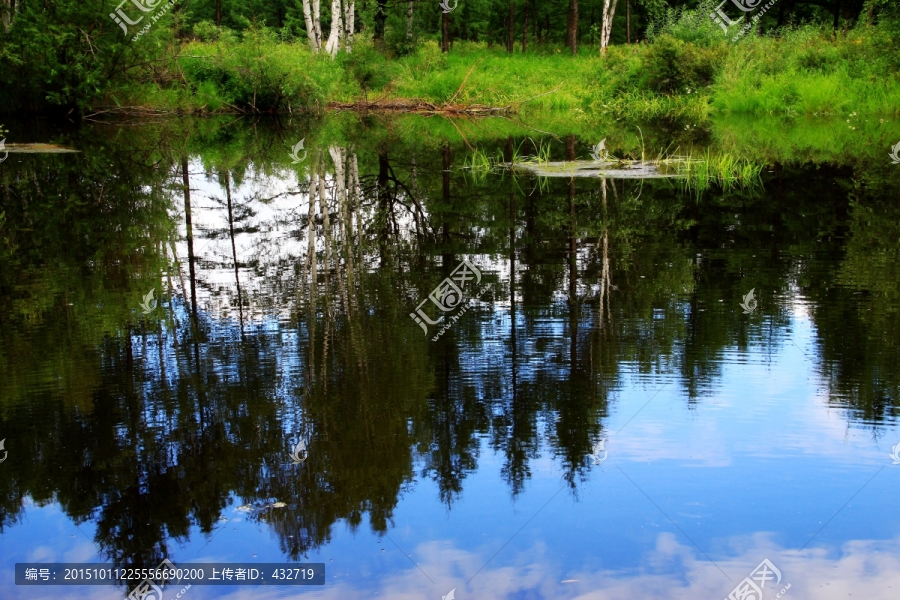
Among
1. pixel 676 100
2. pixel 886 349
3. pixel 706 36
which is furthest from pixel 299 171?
pixel 706 36

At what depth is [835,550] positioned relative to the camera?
370cm

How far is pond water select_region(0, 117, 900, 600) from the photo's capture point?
3707 millimetres

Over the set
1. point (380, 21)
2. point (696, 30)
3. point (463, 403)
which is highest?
Result: point (380, 21)

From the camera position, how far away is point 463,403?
5164mm

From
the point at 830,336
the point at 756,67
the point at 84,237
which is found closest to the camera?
the point at 830,336

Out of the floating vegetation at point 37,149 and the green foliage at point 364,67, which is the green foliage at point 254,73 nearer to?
the green foliage at point 364,67

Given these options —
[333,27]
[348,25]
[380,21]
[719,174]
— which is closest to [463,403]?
[719,174]

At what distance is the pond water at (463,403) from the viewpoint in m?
3.71

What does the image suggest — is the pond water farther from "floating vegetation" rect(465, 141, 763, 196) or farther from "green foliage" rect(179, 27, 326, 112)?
"green foliage" rect(179, 27, 326, 112)

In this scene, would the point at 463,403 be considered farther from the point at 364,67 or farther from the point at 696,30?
the point at 364,67

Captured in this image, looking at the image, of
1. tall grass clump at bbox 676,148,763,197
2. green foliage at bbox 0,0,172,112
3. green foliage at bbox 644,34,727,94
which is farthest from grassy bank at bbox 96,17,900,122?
tall grass clump at bbox 676,148,763,197

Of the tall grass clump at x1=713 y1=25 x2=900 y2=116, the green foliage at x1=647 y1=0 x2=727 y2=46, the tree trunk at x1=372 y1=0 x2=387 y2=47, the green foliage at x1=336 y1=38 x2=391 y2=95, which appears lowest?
the tall grass clump at x1=713 y1=25 x2=900 y2=116

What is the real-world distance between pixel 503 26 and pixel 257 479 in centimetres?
5405

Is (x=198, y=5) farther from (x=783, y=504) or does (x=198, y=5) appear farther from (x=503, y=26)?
(x=783, y=504)
